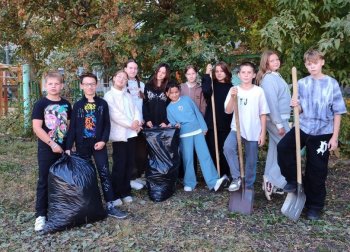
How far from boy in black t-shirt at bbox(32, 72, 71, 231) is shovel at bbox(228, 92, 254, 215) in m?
1.60

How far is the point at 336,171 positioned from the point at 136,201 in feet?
9.53

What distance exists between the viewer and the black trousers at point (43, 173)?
375cm

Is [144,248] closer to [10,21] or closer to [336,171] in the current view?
[336,171]

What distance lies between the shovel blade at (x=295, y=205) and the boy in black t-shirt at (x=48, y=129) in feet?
7.02

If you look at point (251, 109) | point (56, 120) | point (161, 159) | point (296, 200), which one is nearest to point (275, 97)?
point (251, 109)

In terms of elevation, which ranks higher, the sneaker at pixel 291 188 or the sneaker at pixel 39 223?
the sneaker at pixel 291 188

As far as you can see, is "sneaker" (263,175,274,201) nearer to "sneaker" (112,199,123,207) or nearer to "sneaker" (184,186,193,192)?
"sneaker" (184,186,193,192)

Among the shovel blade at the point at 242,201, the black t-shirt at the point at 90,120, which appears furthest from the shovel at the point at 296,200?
the black t-shirt at the point at 90,120

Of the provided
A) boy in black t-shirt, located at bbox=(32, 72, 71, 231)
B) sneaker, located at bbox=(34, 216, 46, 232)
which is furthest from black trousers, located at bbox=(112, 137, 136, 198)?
sneaker, located at bbox=(34, 216, 46, 232)

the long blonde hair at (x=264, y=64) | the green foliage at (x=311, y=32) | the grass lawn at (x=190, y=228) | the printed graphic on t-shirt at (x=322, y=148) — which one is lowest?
the grass lawn at (x=190, y=228)

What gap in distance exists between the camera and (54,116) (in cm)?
372

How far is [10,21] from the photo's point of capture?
7.61 meters

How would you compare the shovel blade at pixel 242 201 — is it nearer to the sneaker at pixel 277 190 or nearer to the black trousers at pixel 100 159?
the sneaker at pixel 277 190

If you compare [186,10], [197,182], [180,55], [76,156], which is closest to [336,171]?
[197,182]
